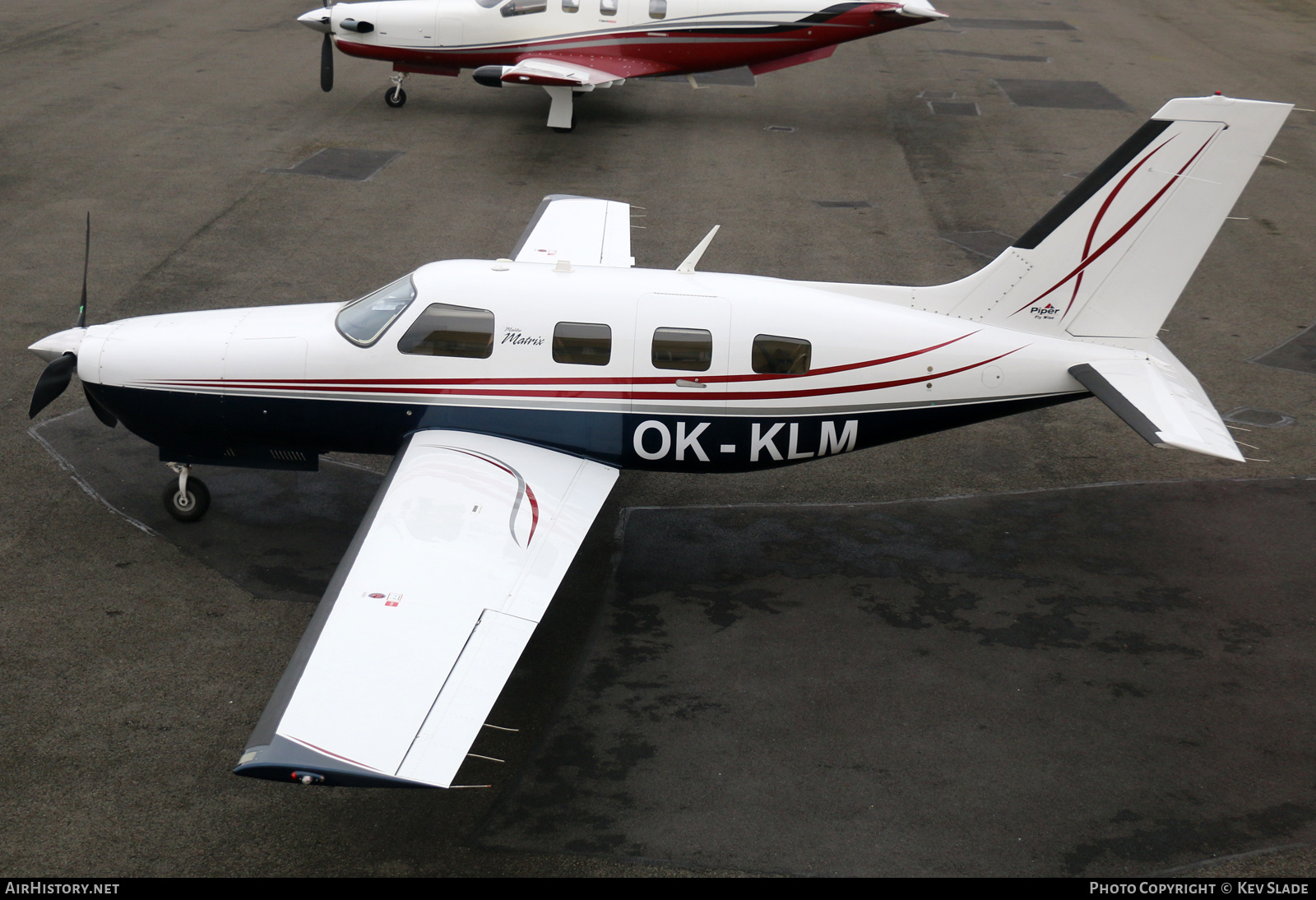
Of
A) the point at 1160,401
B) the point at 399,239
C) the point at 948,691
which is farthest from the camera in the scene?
the point at 399,239

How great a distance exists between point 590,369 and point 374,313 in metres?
2.08

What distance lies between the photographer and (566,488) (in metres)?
9.64

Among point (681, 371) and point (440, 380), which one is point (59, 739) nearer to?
point (440, 380)

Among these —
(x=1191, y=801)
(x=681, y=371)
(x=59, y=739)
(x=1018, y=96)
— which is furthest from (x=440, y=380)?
(x=1018, y=96)

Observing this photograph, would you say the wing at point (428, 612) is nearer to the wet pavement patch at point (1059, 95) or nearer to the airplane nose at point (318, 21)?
the airplane nose at point (318, 21)

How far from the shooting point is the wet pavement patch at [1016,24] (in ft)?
110

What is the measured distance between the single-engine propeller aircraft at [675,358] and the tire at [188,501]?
373 millimetres

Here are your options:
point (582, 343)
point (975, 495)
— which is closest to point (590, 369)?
point (582, 343)

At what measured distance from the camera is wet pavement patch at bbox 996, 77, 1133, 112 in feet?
84.3

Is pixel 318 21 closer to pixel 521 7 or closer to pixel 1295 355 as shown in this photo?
pixel 521 7

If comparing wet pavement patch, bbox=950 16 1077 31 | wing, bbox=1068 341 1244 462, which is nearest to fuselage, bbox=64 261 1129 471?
wing, bbox=1068 341 1244 462

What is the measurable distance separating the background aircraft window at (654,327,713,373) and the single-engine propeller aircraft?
0.02 metres

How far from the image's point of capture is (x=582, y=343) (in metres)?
9.89

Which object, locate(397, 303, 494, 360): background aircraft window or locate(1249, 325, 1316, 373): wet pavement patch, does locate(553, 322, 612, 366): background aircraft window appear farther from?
locate(1249, 325, 1316, 373): wet pavement patch
